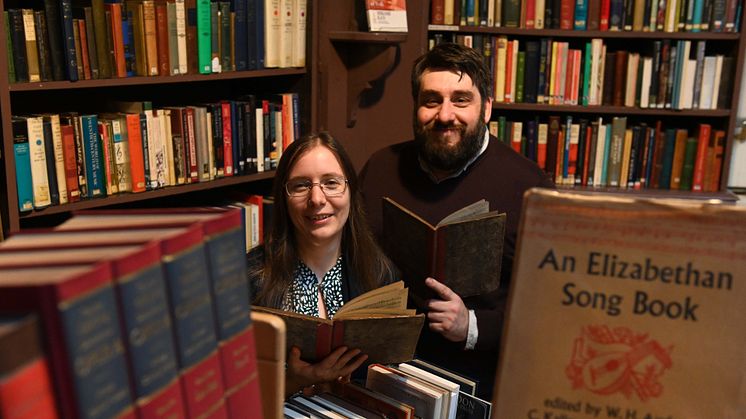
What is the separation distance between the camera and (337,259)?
1.51 m

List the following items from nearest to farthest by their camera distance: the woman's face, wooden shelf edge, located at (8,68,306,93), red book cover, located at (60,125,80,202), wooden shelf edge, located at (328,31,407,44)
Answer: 1. the woman's face
2. wooden shelf edge, located at (8,68,306,93)
3. red book cover, located at (60,125,80,202)
4. wooden shelf edge, located at (328,31,407,44)

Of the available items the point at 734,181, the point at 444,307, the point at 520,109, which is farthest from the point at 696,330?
the point at 734,181

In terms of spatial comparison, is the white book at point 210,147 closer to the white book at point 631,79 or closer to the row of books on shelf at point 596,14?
the row of books on shelf at point 596,14

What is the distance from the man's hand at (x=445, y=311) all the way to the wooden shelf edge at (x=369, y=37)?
4.61 feet

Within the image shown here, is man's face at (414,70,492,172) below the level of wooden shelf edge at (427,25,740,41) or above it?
below

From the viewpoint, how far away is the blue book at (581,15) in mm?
2986

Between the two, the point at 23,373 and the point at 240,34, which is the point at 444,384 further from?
the point at 240,34

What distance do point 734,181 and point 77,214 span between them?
3287mm

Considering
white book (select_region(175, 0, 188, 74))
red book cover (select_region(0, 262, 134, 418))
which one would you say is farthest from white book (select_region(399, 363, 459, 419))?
white book (select_region(175, 0, 188, 74))

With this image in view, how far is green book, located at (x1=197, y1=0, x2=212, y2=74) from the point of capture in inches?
90.7

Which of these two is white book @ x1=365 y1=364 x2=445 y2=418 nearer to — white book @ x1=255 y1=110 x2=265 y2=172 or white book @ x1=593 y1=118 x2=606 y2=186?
white book @ x1=255 y1=110 x2=265 y2=172

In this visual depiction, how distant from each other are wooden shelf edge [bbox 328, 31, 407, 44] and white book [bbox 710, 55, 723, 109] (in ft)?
4.56

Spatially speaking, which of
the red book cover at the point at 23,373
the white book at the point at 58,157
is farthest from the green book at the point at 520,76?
the red book cover at the point at 23,373

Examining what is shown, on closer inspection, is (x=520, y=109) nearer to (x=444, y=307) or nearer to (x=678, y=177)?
(x=678, y=177)
